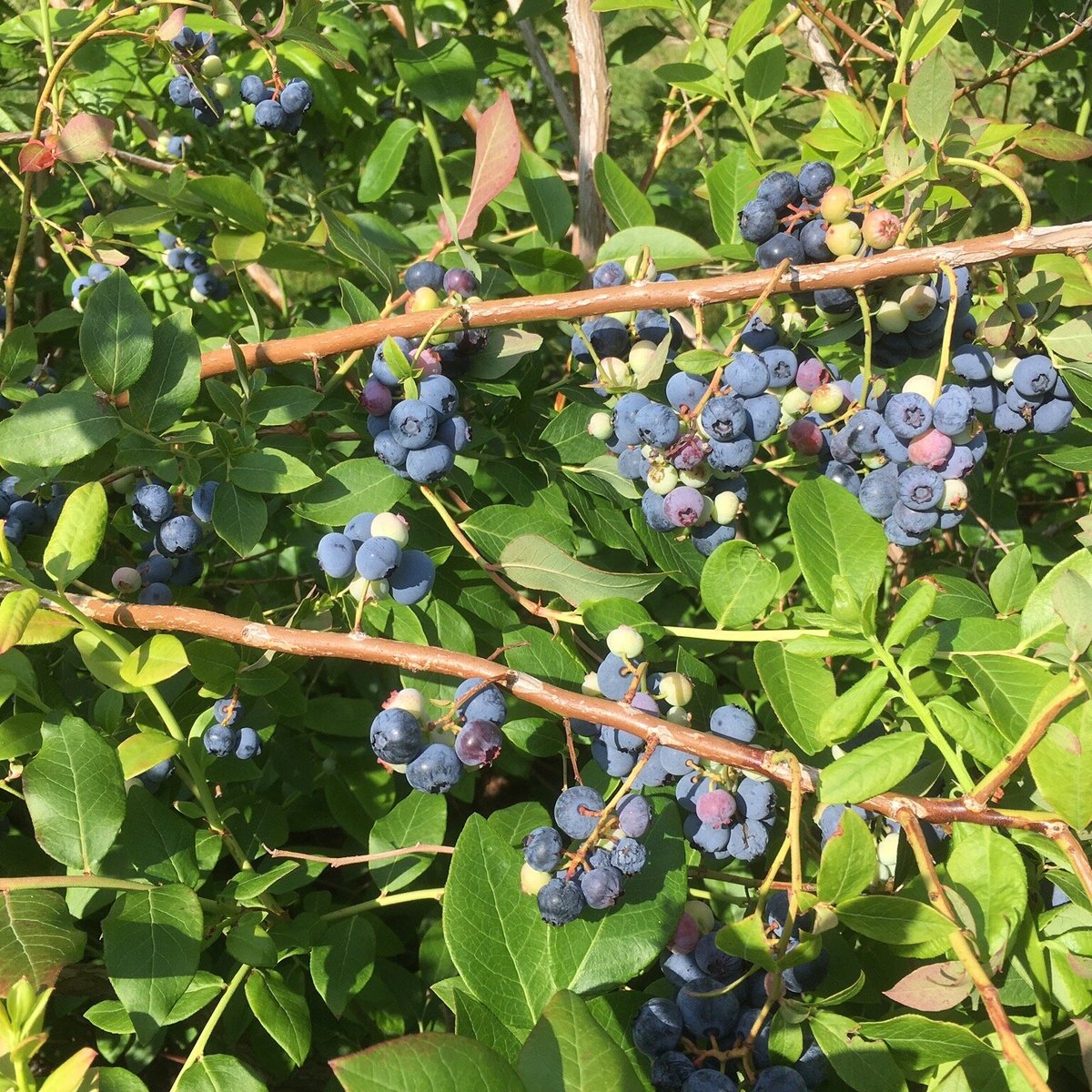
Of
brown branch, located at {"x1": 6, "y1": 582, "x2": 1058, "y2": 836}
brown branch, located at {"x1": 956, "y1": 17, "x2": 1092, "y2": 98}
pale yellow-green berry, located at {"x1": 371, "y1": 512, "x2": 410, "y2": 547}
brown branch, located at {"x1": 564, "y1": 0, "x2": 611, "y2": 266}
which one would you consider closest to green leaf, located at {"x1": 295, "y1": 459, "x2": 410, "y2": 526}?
pale yellow-green berry, located at {"x1": 371, "y1": 512, "x2": 410, "y2": 547}

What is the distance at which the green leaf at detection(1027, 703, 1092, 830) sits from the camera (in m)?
0.92

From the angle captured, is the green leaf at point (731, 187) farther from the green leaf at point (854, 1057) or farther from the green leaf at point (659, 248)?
the green leaf at point (854, 1057)

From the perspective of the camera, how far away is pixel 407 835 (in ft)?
4.77

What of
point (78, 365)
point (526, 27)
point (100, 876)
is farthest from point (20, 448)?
point (526, 27)

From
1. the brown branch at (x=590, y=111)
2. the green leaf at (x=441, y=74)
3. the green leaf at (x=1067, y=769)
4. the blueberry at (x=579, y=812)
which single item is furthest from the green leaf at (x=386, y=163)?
the green leaf at (x=1067, y=769)

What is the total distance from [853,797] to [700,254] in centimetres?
101

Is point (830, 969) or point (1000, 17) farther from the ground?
point (1000, 17)

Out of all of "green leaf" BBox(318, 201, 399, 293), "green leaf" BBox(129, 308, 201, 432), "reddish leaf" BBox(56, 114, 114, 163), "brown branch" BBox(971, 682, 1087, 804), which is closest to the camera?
"brown branch" BBox(971, 682, 1087, 804)

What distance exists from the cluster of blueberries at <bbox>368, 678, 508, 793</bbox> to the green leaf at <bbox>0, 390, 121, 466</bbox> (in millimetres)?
509

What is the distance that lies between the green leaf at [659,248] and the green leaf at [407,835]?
93cm

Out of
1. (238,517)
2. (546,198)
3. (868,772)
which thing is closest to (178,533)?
(238,517)

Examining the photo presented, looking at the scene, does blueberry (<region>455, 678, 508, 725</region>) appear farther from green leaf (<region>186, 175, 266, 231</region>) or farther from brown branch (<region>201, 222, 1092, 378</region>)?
green leaf (<region>186, 175, 266, 231</region>)

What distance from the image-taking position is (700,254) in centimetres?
167

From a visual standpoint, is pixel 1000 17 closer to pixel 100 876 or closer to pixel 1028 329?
pixel 1028 329
